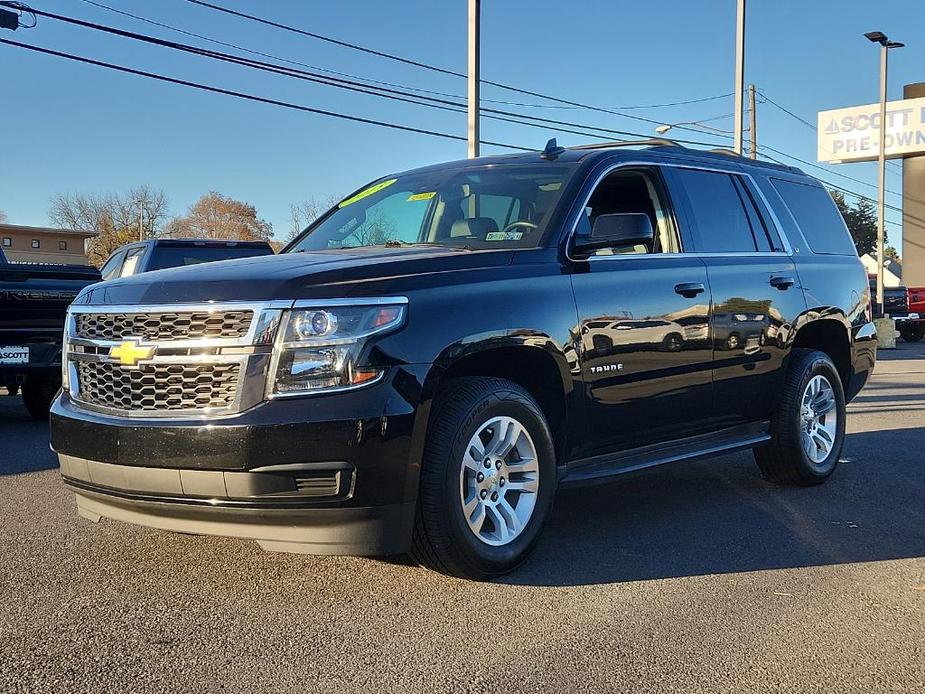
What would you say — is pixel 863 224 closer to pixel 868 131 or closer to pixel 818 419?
pixel 868 131

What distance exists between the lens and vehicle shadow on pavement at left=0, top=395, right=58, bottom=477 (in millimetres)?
6945

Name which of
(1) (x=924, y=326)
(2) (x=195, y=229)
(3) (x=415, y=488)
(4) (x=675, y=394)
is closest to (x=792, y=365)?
(4) (x=675, y=394)

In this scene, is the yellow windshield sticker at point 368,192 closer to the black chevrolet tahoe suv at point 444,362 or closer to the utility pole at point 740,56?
the black chevrolet tahoe suv at point 444,362

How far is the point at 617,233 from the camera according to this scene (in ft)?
15.8

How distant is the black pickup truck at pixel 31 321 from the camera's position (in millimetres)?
8797

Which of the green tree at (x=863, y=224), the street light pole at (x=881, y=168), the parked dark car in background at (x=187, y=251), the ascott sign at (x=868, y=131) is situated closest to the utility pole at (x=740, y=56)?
the street light pole at (x=881, y=168)

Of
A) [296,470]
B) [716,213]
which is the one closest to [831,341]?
[716,213]

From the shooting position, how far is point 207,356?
3789mm

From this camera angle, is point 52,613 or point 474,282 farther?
point 474,282

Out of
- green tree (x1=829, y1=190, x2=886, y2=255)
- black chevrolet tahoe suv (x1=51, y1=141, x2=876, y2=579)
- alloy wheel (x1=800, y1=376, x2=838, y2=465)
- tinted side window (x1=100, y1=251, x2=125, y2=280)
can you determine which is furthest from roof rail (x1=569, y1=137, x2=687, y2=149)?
green tree (x1=829, y1=190, x2=886, y2=255)

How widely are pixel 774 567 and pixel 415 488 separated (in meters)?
1.79

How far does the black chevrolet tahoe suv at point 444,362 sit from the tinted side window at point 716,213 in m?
0.02

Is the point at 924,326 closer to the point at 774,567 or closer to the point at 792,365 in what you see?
the point at 792,365

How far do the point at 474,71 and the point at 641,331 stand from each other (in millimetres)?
11043
